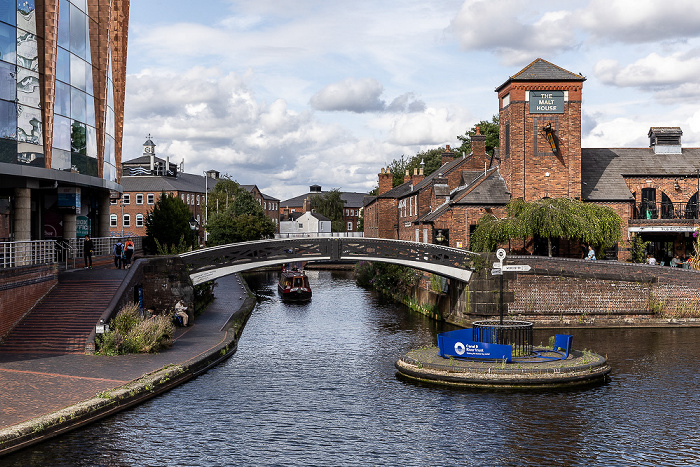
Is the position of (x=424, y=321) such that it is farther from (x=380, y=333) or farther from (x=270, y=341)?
(x=270, y=341)

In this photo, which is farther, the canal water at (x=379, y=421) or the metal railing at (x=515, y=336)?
the metal railing at (x=515, y=336)

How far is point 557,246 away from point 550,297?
26.2 ft

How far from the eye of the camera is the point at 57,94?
30.8m

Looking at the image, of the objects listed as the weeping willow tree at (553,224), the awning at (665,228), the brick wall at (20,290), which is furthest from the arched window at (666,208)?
the brick wall at (20,290)

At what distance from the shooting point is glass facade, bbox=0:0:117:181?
89.5 ft

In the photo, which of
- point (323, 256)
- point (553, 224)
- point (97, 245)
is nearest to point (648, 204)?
point (553, 224)

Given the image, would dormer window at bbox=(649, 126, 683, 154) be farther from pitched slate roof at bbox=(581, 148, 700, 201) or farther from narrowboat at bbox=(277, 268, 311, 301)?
narrowboat at bbox=(277, 268, 311, 301)

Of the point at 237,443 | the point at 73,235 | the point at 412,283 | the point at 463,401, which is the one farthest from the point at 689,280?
the point at 73,235

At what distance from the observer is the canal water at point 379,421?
48.7 ft

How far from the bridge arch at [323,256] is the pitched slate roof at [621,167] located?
1273 cm

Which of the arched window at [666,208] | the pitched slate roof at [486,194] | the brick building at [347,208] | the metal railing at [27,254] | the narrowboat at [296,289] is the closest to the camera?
the metal railing at [27,254]

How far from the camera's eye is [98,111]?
3606 centimetres

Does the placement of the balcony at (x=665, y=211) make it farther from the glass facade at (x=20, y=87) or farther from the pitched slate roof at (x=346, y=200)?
the pitched slate roof at (x=346, y=200)

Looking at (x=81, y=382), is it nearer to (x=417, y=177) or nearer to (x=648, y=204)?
(x=648, y=204)
